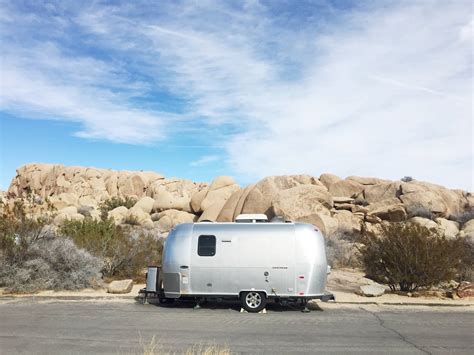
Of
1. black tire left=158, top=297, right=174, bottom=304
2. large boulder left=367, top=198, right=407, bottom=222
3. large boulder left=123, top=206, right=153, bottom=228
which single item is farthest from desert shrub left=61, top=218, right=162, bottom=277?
large boulder left=123, top=206, right=153, bottom=228

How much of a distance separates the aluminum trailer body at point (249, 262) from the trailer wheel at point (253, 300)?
7cm

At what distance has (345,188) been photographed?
143ft

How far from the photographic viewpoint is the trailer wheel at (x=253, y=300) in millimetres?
12320

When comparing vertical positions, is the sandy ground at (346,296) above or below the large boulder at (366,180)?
below

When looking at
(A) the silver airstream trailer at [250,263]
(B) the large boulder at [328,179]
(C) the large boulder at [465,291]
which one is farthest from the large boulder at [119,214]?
(C) the large boulder at [465,291]

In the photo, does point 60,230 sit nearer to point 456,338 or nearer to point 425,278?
point 425,278

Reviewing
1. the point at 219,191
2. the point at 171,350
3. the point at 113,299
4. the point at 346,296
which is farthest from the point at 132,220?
the point at 171,350

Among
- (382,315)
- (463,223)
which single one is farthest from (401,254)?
(463,223)

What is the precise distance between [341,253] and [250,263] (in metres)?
11.9

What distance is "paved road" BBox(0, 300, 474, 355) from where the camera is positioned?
8422 mm

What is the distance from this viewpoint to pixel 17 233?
1738cm

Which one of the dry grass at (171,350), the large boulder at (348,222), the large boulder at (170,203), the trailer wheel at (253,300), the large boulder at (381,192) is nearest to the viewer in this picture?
the dry grass at (171,350)

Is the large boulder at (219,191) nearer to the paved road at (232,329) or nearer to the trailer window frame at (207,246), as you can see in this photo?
the trailer window frame at (207,246)

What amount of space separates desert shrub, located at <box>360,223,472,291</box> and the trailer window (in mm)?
6995
